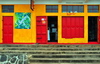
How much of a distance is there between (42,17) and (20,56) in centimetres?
569

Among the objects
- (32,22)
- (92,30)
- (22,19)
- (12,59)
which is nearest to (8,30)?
(22,19)

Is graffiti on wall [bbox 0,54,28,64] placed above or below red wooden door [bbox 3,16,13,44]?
below

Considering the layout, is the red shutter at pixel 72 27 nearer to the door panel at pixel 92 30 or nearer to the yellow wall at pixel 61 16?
the yellow wall at pixel 61 16

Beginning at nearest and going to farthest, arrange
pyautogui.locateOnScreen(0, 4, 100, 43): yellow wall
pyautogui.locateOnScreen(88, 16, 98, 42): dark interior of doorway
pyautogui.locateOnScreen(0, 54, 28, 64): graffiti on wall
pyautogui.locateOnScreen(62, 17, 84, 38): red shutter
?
pyautogui.locateOnScreen(0, 54, 28, 64): graffiti on wall → pyautogui.locateOnScreen(0, 4, 100, 43): yellow wall → pyautogui.locateOnScreen(62, 17, 84, 38): red shutter → pyautogui.locateOnScreen(88, 16, 98, 42): dark interior of doorway

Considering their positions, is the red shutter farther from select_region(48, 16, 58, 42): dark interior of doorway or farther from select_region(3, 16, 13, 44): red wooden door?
select_region(3, 16, 13, 44): red wooden door

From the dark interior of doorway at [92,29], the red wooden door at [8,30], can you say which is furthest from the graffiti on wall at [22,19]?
the dark interior of doorway at [92,29]

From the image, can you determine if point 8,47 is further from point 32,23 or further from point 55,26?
point 55,26

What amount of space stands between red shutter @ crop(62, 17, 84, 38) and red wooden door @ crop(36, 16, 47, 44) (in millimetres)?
1337

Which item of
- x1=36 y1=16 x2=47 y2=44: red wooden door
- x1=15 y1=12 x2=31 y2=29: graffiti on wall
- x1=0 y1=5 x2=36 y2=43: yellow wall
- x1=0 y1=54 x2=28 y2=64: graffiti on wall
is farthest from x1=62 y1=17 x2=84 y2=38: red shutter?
x1=0 y1=54 x2=28 y2=64: graffiti on wall

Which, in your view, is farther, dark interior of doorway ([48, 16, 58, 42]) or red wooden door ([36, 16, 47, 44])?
dark interior of doorway ([48, 16, 58, 42])

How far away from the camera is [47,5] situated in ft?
50.1

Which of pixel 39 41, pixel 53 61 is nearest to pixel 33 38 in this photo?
pixel 39 41

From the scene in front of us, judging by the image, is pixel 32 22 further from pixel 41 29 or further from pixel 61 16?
pixel 61 16

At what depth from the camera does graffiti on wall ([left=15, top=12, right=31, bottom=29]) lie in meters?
15.2
